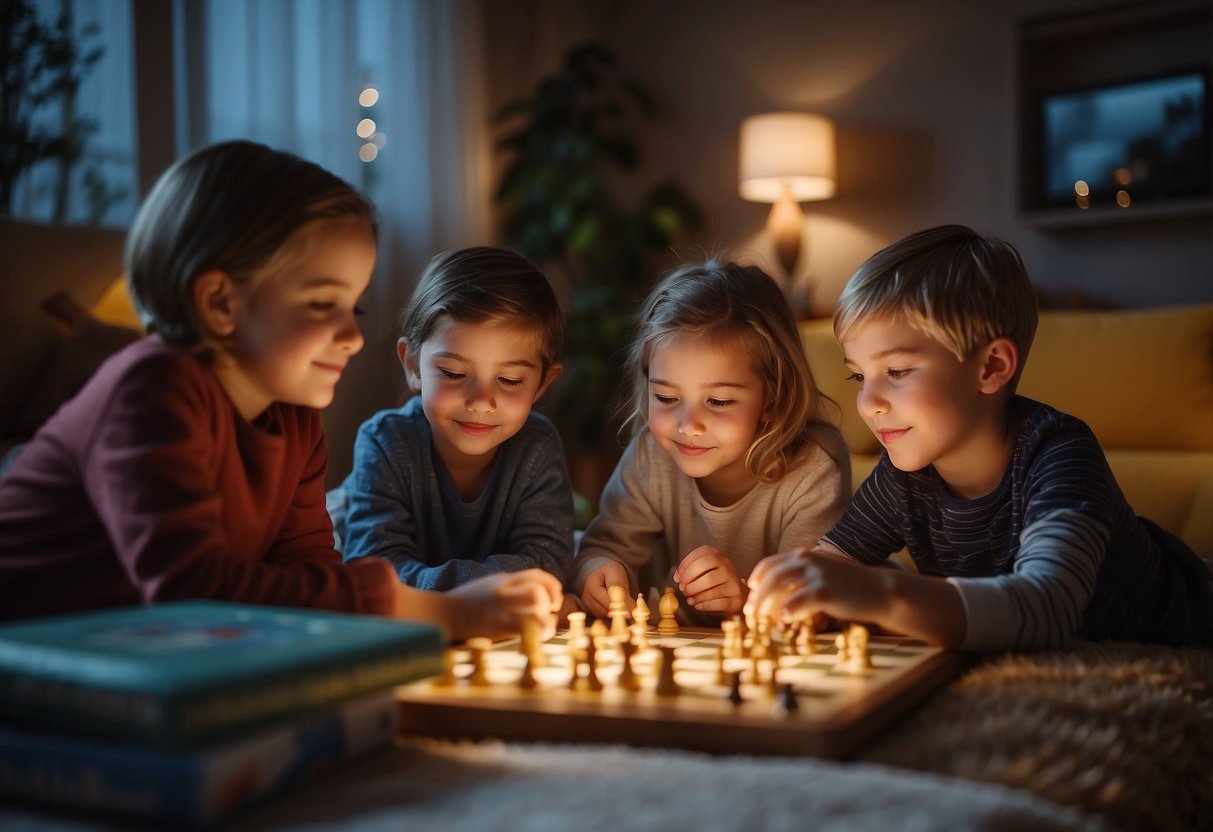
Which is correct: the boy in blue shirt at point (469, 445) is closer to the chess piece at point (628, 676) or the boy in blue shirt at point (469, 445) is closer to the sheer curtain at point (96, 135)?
the chess piece at point (628, 676)

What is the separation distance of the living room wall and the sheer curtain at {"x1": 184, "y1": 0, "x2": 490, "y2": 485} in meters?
0.45

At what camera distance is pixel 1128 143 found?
3918mm

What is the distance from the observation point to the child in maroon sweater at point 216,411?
0.94 m

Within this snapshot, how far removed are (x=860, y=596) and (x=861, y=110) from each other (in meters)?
3.90

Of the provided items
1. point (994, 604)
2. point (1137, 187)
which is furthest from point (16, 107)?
point (1137, 187)

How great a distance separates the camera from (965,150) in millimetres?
4340

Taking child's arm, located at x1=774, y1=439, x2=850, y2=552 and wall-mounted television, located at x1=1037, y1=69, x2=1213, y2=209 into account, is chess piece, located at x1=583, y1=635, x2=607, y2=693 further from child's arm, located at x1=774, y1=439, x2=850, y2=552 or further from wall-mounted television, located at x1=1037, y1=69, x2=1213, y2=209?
wall-mounted television, located at x1=1037, y1=69, x2=1213, y2=209

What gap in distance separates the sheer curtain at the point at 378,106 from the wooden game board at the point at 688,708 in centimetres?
241

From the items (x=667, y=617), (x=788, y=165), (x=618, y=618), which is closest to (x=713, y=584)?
(x=667, y=617)

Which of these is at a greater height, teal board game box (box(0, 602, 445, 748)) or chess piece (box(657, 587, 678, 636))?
teal board game box (box(0, 602, 445, 748))

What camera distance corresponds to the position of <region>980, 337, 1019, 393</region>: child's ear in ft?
4.56

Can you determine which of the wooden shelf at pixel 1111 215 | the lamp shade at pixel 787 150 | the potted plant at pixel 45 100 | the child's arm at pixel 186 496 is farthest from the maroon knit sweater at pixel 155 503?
the wooden shelf at pixel 1111 215

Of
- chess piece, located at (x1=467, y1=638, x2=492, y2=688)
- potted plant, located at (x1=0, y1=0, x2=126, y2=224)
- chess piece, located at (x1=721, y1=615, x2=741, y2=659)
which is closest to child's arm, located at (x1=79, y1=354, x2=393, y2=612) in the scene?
chess piece, located at (x1=467, y1=638, x2=492, y2=688)

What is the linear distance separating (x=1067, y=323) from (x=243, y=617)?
2590mm
